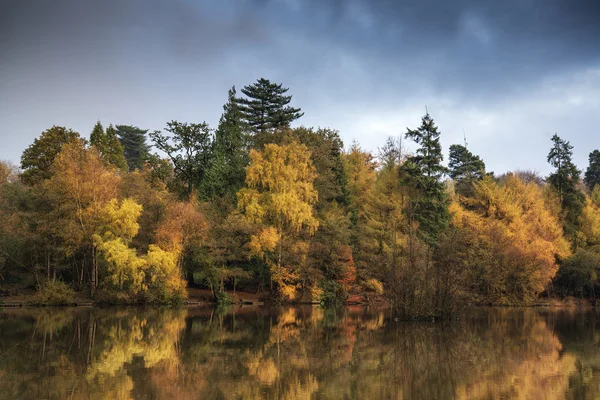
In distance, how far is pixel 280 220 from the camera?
4019cm

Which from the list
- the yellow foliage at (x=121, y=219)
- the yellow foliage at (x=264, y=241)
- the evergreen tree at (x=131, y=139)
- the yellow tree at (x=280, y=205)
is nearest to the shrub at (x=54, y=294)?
the yellow foliage at (x=121, y=219)

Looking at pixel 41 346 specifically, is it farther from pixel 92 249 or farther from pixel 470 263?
pixel 470 263

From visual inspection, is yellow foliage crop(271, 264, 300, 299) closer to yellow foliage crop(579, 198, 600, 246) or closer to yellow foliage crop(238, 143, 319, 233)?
yellow foliage crop(238, 143, 319, 233)

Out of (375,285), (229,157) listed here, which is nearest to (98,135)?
(229,157)

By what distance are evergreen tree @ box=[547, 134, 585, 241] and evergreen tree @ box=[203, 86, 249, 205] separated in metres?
29.8

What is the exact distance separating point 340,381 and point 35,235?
89.8 feet

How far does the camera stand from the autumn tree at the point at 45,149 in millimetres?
42938

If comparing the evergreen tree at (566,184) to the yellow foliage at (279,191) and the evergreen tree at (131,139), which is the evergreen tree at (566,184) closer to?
the yellow foliage at (279,191)

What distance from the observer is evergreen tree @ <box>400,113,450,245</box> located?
143 feet

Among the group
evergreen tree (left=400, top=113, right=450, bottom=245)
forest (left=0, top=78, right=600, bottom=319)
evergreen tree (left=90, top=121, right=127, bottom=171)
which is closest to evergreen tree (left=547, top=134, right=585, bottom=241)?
forest (left=0, top=78, right=600, bottom=319)

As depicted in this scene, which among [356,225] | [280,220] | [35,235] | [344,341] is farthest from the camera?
[356,225]

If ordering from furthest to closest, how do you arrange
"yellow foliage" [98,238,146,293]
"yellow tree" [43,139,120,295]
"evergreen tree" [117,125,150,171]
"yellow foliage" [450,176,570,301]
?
"evergreen tree" [117,125,150,171] → "yellow foliage" [450,176,570,301] → "yellow tree" [43,139,120,295] → "yellow foliage" [98,238,146,293]

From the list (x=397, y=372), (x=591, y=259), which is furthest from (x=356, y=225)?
(x=397, y=372)

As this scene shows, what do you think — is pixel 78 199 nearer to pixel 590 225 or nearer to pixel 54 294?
pixel 54 294
